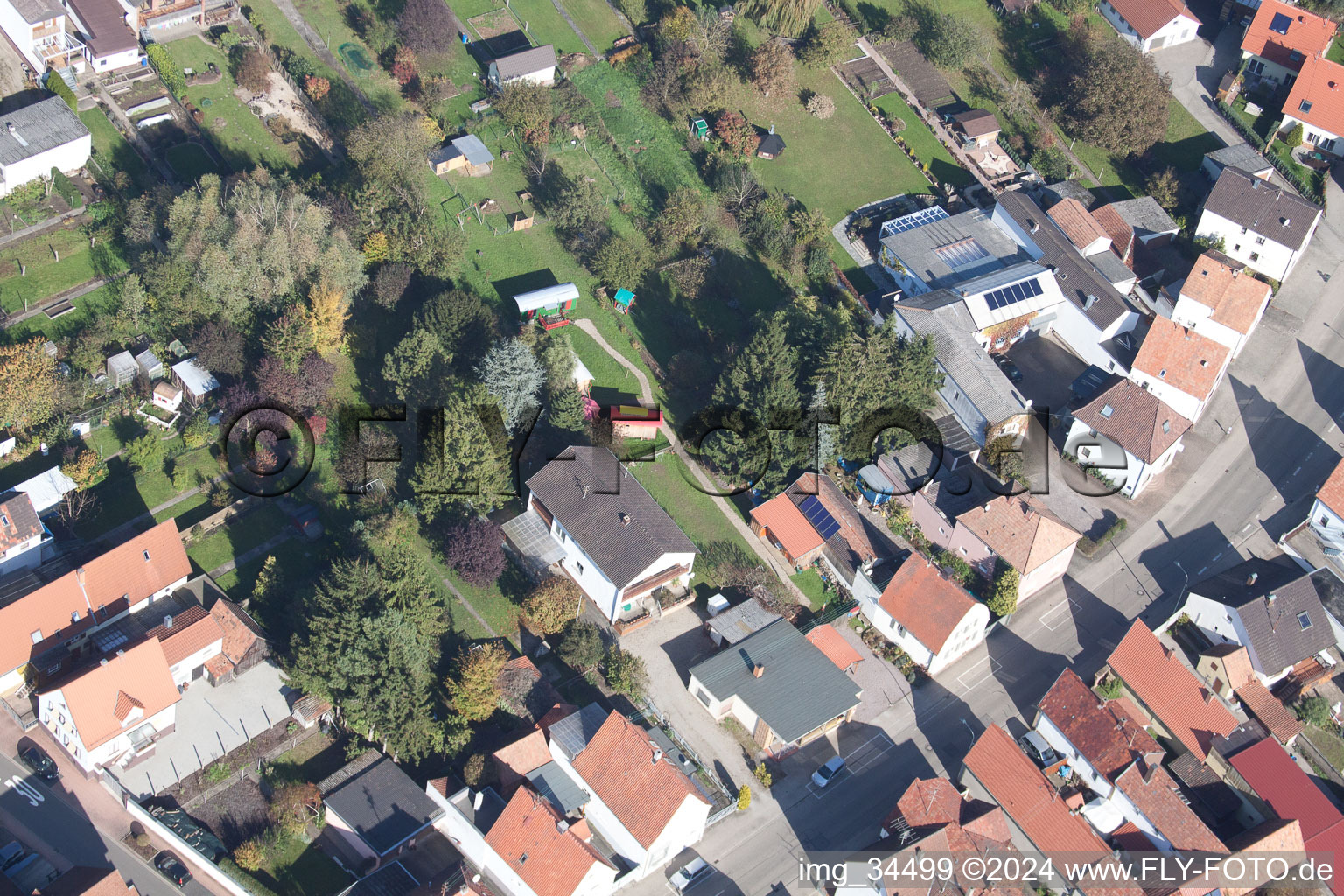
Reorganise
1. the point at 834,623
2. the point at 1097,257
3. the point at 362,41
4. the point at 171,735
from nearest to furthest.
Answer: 1. the point at 171,735
2. the point at 834,623
3. the point at 1097,257
4. the point at 362,41

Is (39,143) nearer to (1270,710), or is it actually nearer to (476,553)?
(476,553)

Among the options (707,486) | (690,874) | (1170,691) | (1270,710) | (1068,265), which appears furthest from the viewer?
(1068,265)

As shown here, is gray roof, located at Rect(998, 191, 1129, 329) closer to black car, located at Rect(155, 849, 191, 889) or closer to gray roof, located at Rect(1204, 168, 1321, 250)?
gray roof, located at Rect(1204, 168, 1321, 250)

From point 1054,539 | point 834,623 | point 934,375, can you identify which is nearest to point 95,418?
point 834,623

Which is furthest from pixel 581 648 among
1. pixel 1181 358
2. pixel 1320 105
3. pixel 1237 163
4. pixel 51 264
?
pixel 1320 105

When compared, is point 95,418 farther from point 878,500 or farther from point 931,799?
point 931,799

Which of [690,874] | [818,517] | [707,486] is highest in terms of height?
[707,486]
